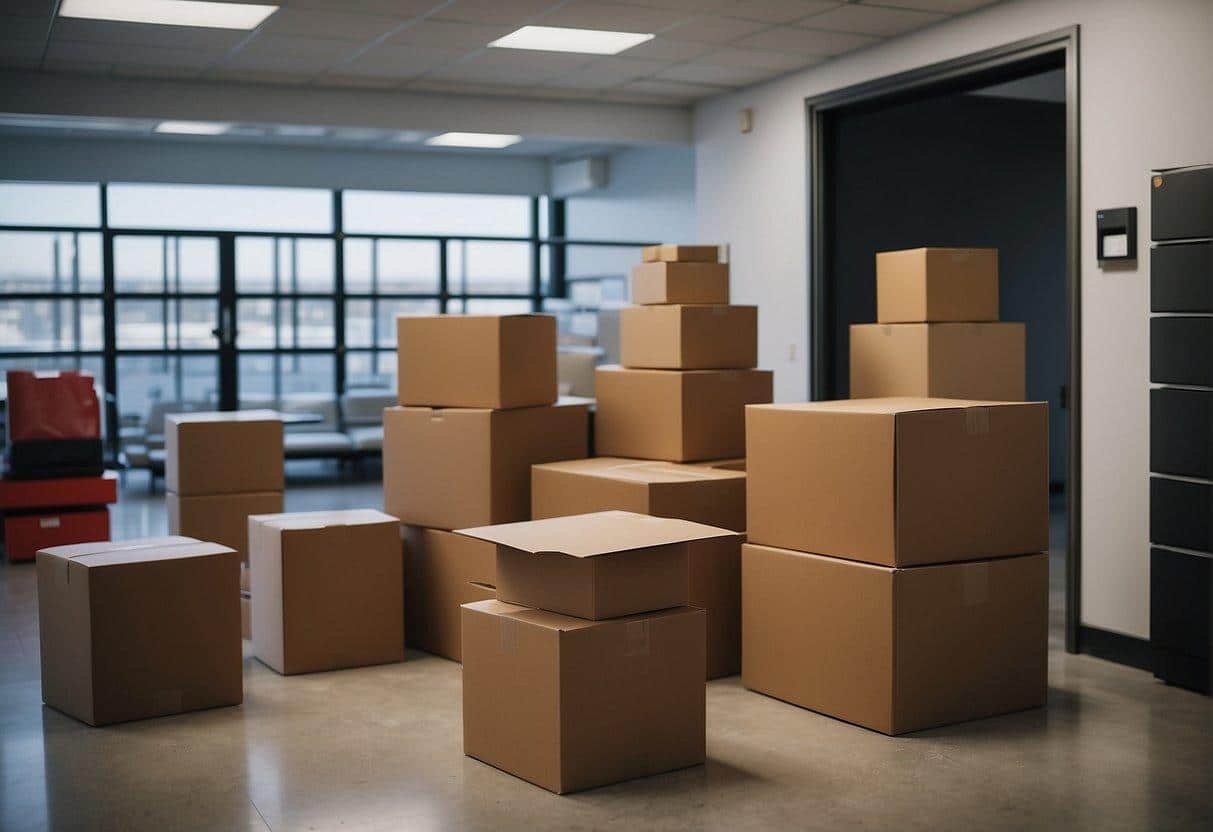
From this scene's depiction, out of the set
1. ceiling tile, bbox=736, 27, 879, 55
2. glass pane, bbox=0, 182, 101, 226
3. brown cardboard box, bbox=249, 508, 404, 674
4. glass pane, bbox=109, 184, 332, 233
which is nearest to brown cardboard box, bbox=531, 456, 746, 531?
brown cardboard box, bbox=249, 508, 404, 674

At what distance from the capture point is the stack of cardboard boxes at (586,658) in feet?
9.69

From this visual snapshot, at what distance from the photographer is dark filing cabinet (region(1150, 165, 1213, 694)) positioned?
373cm

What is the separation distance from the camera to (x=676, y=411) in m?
4.27

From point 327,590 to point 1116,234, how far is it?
282 centimetres

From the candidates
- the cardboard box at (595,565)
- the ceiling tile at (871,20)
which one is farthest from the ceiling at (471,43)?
the cardboard box at (595,565)

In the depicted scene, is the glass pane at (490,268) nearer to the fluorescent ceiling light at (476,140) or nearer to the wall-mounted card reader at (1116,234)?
the fluorescent ceiling light at (476,140)

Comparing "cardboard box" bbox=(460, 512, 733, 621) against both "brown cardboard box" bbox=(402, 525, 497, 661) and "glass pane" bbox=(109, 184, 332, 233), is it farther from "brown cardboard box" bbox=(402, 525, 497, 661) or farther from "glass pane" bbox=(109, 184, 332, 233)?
"glass pane" bbox=(109, 184, 332, 233)

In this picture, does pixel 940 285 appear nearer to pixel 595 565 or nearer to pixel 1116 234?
pixel 1116 234

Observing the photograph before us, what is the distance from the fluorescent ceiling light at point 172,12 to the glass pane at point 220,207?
4.74 meters

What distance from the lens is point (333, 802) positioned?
2.90 meters

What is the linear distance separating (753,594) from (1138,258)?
1.68 meters

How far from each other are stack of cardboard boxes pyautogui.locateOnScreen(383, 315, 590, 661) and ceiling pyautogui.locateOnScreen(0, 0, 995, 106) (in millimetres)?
1343

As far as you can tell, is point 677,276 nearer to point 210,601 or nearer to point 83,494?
point 210,601

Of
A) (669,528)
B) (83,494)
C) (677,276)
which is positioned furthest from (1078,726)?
(83,494)
